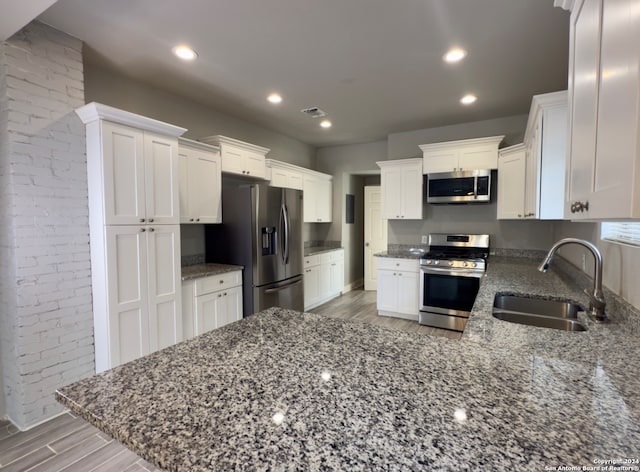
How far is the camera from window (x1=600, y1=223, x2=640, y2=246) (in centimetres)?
144

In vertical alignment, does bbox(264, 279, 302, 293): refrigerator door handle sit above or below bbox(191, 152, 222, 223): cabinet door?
below

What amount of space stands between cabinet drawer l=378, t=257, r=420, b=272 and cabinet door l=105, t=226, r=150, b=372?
2927mm

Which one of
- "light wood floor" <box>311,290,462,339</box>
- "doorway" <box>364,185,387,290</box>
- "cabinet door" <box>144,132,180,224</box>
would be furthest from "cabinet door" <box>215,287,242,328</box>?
"doorway" <box>364,185,387,290</box>

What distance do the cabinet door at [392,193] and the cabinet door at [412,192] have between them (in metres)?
0.06

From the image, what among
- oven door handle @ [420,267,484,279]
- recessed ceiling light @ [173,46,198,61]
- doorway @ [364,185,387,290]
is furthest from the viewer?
doorway @ [364,185,387,290]

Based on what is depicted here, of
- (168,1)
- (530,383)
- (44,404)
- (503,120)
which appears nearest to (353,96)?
(168,1)

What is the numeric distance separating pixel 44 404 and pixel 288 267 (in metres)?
2.37

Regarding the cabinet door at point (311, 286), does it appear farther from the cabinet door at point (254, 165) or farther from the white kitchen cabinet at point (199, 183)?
the white kitchen cabinet at point (199, 183)

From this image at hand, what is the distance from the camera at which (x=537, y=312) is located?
1920 mm

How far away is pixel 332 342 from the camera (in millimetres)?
1089

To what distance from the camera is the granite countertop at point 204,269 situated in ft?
9.45

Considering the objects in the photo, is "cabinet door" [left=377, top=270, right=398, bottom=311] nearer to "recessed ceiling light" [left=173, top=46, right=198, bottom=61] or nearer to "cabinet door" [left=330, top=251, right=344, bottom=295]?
"cabinet door" [left=330, top=251, right=344, bottom=295]

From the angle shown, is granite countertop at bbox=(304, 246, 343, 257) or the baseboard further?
the baseboard

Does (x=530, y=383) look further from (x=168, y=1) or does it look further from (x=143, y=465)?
(x=168, y=1)
